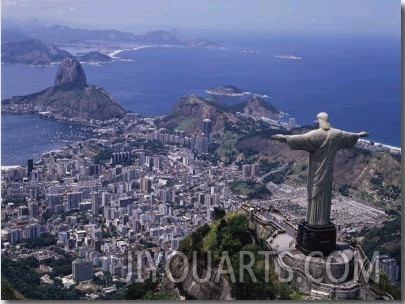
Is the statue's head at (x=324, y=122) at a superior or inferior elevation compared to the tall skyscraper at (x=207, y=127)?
superior

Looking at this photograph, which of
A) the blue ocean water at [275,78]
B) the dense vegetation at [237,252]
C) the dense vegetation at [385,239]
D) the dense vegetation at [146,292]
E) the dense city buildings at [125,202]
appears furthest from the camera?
the blue ocean water at [275,78]

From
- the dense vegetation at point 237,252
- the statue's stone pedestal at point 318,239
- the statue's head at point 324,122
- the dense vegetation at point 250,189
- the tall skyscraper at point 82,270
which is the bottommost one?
the dense vegetation at point 250,189

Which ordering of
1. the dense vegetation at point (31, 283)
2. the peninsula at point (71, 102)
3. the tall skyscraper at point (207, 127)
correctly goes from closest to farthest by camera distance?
the dense vegetation at point (31, 283), the tall skyscraper at point (207, 127), the peninsula at point (71, 102)

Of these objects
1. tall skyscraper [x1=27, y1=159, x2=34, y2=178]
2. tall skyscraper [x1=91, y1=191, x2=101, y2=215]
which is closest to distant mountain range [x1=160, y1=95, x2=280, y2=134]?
tall skyscraper [x1=27, y1=159, x2=34, y2=178]

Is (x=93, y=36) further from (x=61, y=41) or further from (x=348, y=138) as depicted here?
(x=348, y=138)

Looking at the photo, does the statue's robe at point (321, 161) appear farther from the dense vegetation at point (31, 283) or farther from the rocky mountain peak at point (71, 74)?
the rocky mountain peak at point (71, 74)

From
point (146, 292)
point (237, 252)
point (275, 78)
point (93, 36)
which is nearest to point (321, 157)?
point (237, 252)

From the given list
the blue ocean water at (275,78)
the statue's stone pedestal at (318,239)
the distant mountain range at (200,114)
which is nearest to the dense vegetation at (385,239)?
the statue's stone pedestal at (318,239)

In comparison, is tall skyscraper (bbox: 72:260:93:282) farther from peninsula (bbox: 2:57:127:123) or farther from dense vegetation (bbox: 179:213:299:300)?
peninsula (bbox: 2:57:127:123)
